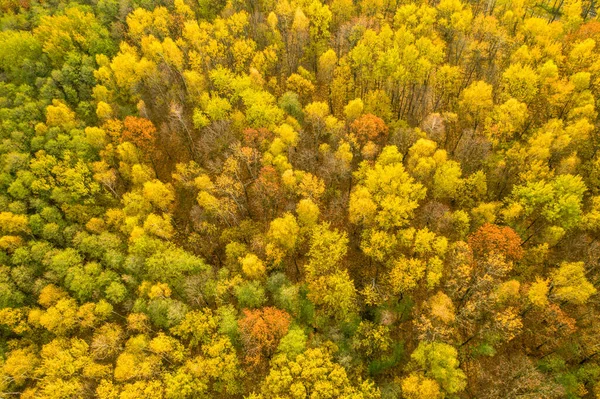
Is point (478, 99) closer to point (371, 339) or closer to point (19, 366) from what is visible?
point (371, 339)

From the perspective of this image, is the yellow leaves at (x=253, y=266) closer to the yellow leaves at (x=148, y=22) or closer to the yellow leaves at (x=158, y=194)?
the yellow leaves at (x=158, y=194)

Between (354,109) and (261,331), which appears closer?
(261,331)

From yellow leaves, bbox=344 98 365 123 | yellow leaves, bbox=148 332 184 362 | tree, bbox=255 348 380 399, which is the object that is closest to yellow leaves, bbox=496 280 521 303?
tree, bbox=255 348 380 399

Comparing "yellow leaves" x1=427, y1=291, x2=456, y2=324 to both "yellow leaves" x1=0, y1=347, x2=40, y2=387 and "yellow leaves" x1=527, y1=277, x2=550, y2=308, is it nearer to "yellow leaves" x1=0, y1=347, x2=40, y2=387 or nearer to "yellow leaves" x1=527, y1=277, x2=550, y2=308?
"yellow leaves" x1=527, y1=277, x2=550, y2=308

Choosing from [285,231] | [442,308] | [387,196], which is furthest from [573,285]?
[285,231]

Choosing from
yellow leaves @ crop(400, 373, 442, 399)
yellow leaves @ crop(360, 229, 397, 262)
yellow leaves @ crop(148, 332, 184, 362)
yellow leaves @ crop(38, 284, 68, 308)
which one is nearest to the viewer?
yellow leaves @ crop(400, 373, 442, 399)

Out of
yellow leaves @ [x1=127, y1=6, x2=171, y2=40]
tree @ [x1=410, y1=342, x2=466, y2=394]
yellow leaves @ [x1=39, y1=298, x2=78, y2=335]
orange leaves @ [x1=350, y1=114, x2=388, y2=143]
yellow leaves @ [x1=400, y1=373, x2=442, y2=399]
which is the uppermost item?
yellow leaves @ [x1=127, y1=6, x2=171, y2=40]

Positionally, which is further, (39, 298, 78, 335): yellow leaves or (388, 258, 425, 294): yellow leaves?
(39, 298, 78, 335): yellow leaves
